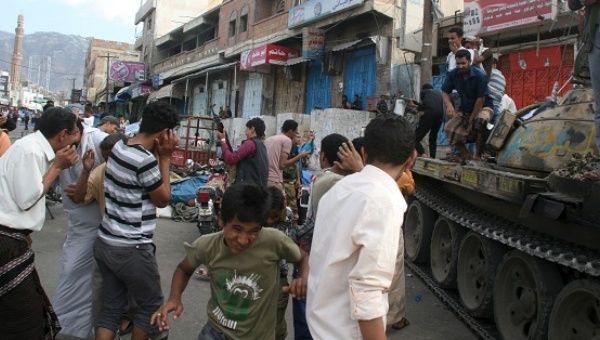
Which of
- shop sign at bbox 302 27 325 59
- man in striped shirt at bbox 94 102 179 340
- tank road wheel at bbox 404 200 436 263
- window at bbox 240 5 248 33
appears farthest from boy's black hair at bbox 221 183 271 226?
window at bbox 240 5 248 33

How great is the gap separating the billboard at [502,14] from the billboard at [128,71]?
33044mm

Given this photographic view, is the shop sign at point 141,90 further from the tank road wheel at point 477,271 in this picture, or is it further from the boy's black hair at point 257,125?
the tank road wheel at point 477,271

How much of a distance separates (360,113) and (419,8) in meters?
3.85

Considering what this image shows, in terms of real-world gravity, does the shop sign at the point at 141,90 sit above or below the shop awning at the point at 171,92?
above

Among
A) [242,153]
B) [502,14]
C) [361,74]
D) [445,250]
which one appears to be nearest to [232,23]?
[361,74]

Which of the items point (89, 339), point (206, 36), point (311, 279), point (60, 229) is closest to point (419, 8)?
point (60, 229)

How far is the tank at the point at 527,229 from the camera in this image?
12.5 ft

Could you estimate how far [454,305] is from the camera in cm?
571

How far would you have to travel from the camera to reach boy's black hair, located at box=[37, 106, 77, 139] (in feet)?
10.7

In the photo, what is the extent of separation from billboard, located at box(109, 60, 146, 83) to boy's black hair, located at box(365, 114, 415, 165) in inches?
1645

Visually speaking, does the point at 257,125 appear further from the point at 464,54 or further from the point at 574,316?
the point at 574,316

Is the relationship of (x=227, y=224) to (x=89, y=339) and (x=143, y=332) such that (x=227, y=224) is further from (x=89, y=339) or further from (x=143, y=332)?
(x=89, y=339)

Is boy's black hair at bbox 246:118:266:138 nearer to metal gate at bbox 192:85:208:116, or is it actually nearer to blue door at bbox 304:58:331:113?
blue door at bbox 304:58:331:113

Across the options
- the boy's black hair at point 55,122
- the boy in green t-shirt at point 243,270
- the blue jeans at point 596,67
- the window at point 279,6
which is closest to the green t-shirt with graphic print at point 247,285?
the boy in green t-shirt at point 243,270
